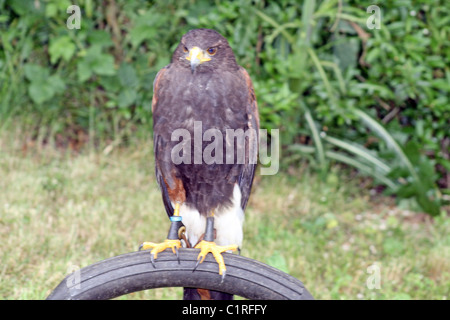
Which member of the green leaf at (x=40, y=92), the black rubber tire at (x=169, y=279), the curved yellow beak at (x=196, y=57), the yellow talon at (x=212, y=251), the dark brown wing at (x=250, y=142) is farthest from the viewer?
the green leaf at (x=40, y=92)

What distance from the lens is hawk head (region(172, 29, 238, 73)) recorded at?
1949 millimetres

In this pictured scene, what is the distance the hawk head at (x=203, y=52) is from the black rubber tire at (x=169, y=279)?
2.46 ft

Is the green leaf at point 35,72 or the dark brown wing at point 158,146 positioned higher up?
the green leaf at point 35,72

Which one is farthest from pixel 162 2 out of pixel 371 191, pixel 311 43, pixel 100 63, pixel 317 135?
pixel 371 191

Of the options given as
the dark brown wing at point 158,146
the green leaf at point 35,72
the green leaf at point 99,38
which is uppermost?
the green leaf at point 99,38

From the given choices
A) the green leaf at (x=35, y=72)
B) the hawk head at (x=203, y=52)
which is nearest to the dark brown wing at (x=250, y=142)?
the hawk head at (x=203, y=52)

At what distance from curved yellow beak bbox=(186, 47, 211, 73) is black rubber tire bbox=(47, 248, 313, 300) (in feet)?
2.37

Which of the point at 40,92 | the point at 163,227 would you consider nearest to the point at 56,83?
the point at 40,92

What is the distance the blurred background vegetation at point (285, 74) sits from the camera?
400cm

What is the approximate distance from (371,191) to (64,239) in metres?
2.74

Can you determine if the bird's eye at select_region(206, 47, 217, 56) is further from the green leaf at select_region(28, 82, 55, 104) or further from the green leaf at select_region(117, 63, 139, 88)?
the green leaf at select_region(28, 82, 55, 104)

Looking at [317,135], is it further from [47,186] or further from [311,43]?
[47,186]

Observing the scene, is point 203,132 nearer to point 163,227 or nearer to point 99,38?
point 163,227

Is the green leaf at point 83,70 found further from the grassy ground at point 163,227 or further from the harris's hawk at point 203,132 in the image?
the harris's hawk at point 203,132
